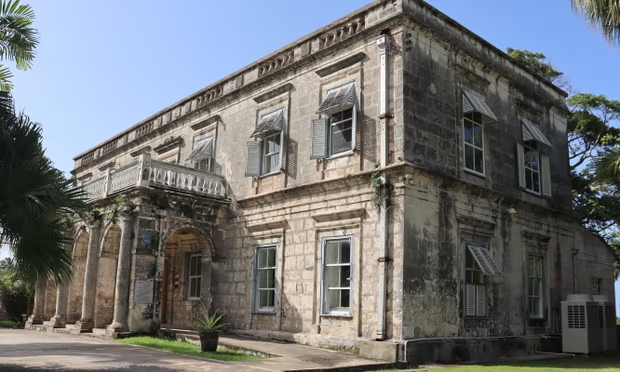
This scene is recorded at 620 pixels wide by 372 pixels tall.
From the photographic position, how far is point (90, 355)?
10695 millimetres

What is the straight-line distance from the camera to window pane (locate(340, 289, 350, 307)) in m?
12.5

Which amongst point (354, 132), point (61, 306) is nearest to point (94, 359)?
point (354, 132)

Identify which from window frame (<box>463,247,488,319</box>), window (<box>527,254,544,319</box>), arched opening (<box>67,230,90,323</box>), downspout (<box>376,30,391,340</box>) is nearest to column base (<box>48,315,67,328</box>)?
arched opening (<box>67,230,90,323</box>)

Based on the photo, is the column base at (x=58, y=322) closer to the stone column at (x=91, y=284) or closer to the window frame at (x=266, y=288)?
the stone column at (x=91, y=284)

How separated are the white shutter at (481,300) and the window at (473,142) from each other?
112 inches

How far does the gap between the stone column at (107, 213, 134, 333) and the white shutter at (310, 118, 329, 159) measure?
16.7ft

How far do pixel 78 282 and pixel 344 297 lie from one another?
9.95m

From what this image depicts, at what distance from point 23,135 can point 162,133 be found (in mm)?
12398

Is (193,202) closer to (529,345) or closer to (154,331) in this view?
(154,331)

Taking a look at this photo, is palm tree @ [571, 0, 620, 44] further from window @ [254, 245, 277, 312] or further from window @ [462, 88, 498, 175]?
window @ [254, 245, 277, 312]

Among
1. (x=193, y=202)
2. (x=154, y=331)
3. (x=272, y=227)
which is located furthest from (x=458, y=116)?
(x=154, y=331)

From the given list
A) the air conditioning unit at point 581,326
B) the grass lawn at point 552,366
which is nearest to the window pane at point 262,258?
the grass lawn at point 552,366

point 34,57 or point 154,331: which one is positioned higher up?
point 34,57

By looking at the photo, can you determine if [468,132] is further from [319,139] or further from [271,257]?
[271,257]
